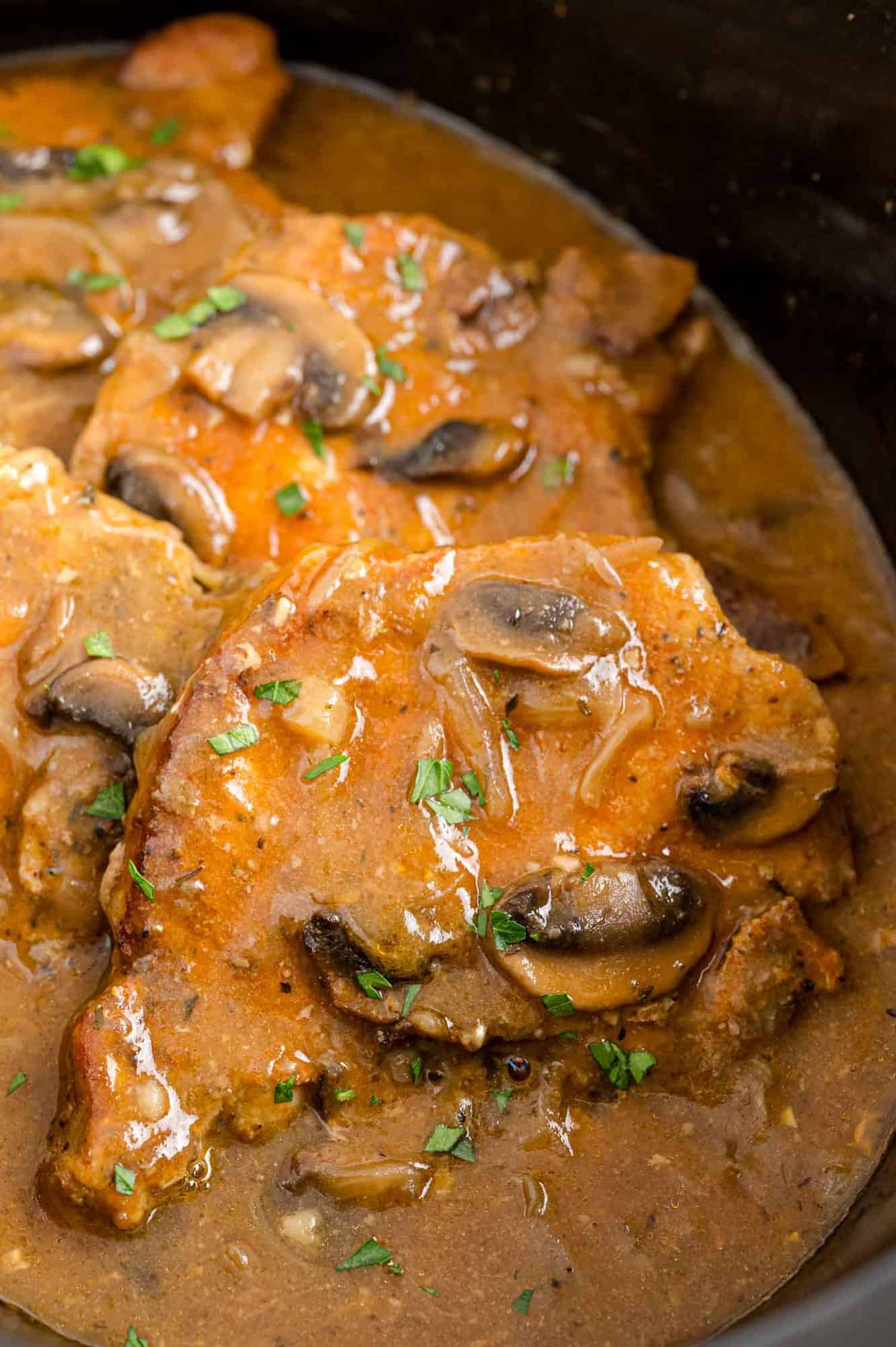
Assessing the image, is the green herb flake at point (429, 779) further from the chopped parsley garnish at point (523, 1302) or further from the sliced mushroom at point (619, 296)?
the sliced mushroom at point (619, 296)

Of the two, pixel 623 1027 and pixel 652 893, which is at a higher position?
pixel 652 893

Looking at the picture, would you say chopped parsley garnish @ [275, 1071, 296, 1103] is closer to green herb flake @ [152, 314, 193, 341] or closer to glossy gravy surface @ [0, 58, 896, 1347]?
glossy gravy surface @ [0, 58, 896, 1347]

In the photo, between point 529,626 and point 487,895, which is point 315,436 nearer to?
point 529,626

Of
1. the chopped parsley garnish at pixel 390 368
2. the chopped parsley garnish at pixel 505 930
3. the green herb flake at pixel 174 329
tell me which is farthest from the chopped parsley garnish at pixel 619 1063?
the green herb flake at pixel 174 329

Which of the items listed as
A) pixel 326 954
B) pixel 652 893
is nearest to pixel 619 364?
pixel 652 893

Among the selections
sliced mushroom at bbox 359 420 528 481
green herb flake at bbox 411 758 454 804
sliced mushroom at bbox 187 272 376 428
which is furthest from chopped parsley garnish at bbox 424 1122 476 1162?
sliced mushroom at bbox 187 272 376 428

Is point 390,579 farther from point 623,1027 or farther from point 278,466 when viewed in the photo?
point 623,1027

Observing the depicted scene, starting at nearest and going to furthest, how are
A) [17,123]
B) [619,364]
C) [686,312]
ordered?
[619,364]
[686,312]
[17,123]
